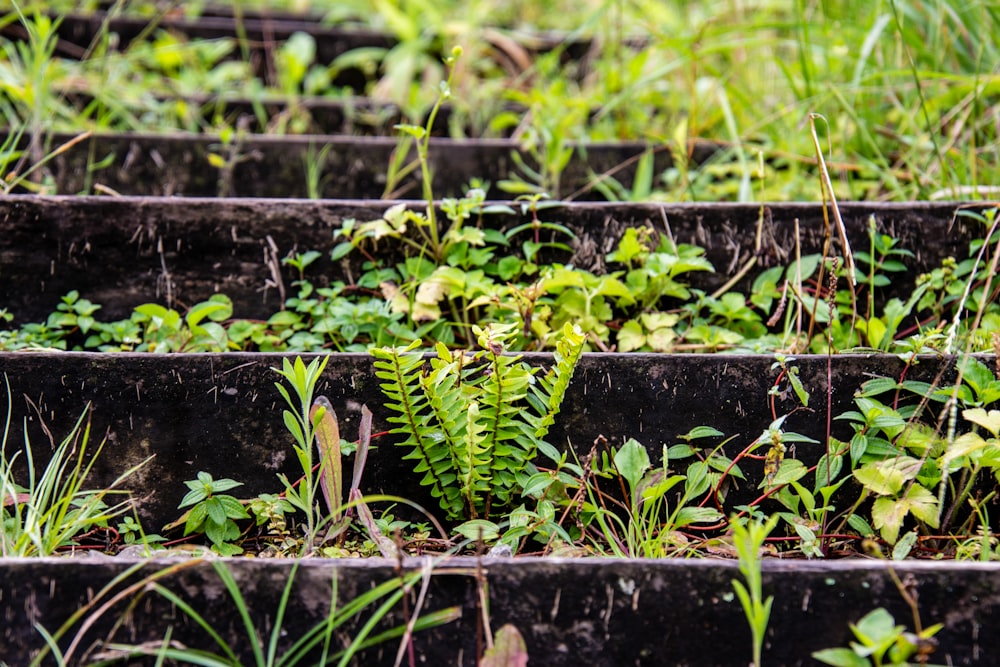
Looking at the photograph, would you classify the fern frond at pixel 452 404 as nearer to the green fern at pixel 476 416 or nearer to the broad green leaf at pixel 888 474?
the green fern at pixel 476 416

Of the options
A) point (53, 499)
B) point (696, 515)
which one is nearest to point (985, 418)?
point (696, 515)

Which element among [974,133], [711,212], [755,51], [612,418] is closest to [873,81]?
[974,133]

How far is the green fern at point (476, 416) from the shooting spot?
1.28 m

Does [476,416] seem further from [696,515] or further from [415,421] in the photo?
[696,515]

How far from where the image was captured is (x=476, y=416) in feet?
4.13

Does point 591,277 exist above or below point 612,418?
above

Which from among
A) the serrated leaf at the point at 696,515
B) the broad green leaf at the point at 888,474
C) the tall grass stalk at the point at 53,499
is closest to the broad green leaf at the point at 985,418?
the broad green leaf at the point at 888,474

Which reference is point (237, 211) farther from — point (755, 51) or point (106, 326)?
point (755, 51)

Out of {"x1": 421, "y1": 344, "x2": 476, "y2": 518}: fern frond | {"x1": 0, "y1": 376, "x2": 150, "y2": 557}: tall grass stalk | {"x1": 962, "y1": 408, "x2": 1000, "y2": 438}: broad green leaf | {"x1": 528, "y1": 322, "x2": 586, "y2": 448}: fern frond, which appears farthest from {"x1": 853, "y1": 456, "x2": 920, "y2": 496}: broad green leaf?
{"x1": 0, "y1": 376, "x2": 150, "y2": 557}: tall grass stalk

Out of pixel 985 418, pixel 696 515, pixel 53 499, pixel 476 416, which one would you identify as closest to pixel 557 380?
pixel 476 416

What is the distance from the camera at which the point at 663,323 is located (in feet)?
5.44

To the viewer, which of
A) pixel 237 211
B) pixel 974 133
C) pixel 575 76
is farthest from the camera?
pixel 575 76

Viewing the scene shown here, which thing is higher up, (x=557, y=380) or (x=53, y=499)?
(x=557, y=380)

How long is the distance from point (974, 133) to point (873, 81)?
35 cm
